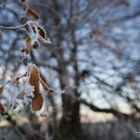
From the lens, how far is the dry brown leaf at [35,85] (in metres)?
1.90

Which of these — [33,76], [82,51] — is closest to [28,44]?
[33,76]

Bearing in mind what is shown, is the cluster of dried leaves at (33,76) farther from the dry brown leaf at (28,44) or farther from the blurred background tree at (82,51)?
the blurred background tree at (82,51)

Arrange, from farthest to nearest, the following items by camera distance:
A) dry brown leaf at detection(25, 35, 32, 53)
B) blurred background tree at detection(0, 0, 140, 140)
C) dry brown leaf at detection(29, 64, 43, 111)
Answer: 1. blurred background tree at detection(0, 0, 140, 140)
2. dry brown leaf at detection(25, 35, 32, 53)
3. dry brown leaf at detection(29, 64, 43, 111)

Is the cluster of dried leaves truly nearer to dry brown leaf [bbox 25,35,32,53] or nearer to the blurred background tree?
dry brown leaf [bbox 25,35,32,53]

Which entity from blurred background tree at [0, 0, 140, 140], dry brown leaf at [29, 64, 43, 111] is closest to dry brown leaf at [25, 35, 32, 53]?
dry brown leaf at [29, 64, 43, 111]

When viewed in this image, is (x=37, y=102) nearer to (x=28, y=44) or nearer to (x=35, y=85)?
(x=35, y=85)

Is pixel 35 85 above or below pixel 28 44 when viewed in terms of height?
below

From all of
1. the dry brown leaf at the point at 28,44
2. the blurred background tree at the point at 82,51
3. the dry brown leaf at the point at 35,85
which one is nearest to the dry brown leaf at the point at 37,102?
the dry brown leaf at the point at 35,85

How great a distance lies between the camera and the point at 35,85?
192cm

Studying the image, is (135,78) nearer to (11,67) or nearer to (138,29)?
(138,29)

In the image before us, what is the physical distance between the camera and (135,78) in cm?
891

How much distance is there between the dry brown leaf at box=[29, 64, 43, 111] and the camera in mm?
1899

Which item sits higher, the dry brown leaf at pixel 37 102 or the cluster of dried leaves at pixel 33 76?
the cluster of dried leaves at pixel 33 76

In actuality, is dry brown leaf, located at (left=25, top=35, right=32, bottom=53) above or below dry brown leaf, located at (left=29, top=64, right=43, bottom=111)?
above
